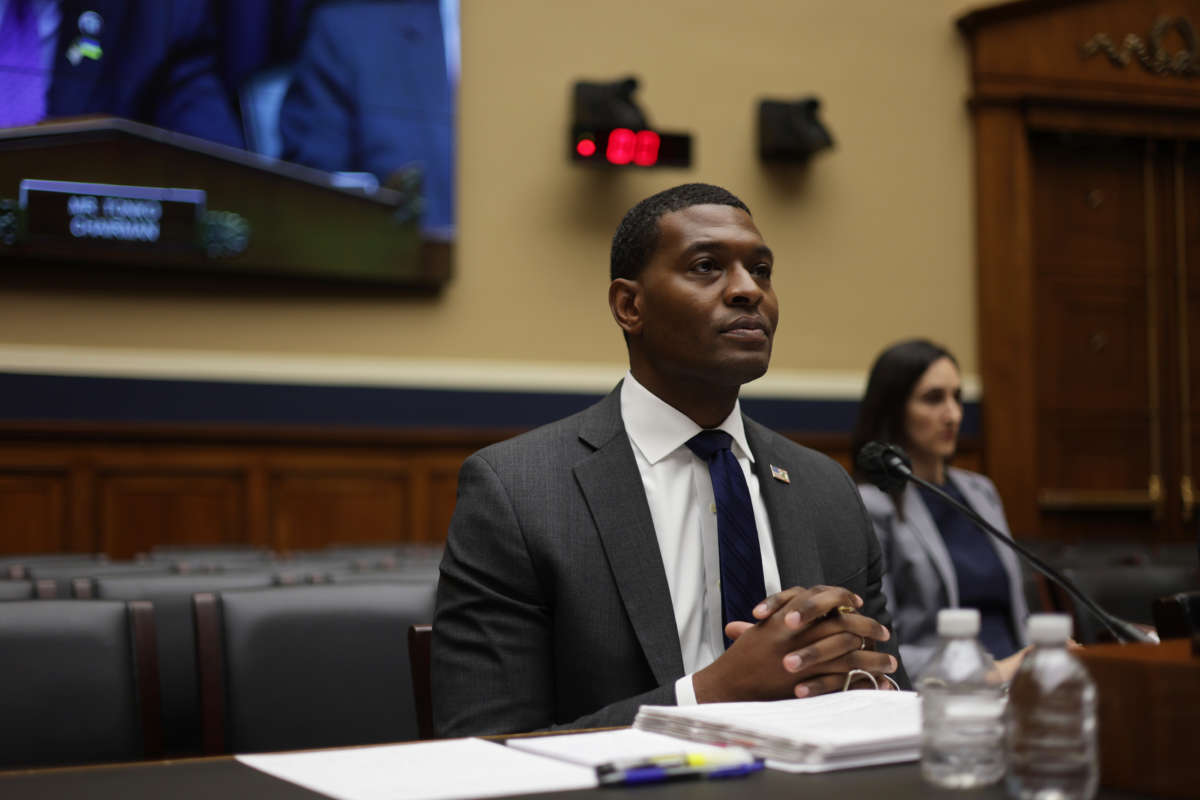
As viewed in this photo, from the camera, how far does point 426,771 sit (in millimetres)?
1146

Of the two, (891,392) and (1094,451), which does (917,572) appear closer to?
(891,392)

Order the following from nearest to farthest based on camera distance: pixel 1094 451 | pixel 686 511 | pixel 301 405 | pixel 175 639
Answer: pixel 686 511 → pixel 175 639 → pixel 301 405 → pixel 1094 451

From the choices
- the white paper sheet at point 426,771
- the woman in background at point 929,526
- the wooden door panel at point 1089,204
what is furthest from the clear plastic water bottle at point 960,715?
the wooden door panel at point 1089,204

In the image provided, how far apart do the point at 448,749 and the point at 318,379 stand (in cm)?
545

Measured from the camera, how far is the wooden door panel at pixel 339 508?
6438 millimetres

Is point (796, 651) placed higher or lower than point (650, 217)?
lower

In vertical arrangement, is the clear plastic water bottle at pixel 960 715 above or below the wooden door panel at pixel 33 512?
above

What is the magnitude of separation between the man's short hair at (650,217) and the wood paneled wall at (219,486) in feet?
15.2

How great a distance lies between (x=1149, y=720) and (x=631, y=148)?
6.10 m

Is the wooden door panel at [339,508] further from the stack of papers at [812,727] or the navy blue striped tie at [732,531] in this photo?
the stack of papers at [812,727]

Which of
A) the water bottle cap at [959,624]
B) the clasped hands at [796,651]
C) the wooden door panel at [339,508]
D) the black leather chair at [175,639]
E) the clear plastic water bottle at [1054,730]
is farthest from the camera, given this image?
the wooden door panel at [339,508]

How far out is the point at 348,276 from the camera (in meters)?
6.52

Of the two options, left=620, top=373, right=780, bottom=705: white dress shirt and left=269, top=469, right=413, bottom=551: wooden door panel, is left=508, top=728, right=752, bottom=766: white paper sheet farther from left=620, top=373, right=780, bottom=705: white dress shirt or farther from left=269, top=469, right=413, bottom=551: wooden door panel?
left=269, top=469, right=413, bottom=551: wooden door panel

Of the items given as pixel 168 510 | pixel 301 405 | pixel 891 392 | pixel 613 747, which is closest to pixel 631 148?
pixel 301 405
